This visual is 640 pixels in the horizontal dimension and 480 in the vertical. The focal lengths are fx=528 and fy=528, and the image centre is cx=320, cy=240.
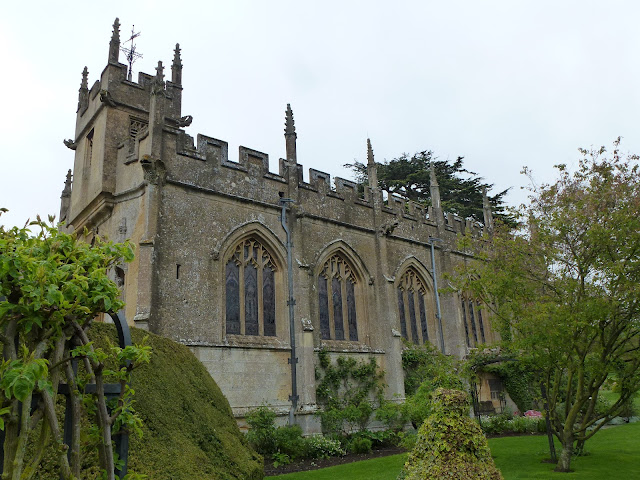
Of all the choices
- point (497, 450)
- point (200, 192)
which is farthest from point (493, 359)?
point (200, 192)

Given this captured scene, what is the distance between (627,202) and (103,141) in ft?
43.0

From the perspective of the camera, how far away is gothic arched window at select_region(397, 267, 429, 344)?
18.8 m

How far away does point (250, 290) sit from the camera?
14469 millimetres

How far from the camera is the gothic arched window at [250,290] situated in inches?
548

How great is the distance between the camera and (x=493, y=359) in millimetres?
14828

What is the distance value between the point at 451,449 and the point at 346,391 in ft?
33.1

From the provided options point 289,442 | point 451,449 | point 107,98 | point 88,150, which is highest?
point 107,98

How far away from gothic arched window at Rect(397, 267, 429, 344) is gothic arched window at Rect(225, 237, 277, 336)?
5.76 m

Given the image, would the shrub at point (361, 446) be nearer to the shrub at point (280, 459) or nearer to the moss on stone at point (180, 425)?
the shrub at point (280, 459)

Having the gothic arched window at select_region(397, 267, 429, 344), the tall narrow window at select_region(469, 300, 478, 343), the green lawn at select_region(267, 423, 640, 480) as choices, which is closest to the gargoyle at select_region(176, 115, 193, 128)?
the gothic arched window at select_region(397, 267, 429, 344)

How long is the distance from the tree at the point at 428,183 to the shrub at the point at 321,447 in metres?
23.8

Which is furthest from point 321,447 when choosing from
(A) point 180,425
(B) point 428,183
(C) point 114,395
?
(B) point 428,183

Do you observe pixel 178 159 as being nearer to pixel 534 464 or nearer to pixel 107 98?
pixel 107 98

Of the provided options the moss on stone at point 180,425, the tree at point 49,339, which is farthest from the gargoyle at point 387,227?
the tree at point 49,339
